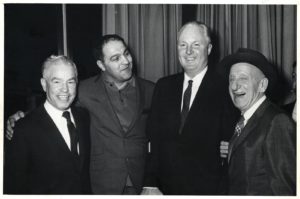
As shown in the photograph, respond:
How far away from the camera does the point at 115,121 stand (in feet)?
6.26

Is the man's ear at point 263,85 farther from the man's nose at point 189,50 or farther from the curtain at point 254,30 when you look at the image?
the curtain at point 254,30

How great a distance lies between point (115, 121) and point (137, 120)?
13 cm

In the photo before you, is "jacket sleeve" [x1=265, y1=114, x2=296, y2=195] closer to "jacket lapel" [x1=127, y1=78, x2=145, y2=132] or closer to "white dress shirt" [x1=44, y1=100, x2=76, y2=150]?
"jacket lapel" [x1=127, y1=78, x2=145, y2=132]

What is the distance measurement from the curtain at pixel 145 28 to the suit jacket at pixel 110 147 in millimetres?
531

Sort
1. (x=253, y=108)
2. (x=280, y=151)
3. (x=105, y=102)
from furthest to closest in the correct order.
Result: (x=105, y=102), (x=253, y=108), (x=280, y=151)

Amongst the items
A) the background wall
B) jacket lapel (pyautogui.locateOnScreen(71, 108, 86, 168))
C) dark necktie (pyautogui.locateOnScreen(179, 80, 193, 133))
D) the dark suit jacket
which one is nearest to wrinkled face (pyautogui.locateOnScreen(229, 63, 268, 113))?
the dark suit jacket

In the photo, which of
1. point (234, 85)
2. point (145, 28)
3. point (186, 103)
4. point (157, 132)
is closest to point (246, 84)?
point (234, 85)

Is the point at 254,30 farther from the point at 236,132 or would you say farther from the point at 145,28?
the point at 236,132

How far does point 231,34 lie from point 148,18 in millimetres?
576

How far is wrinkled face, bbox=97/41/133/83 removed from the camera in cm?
195

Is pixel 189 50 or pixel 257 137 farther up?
pixel 189 50

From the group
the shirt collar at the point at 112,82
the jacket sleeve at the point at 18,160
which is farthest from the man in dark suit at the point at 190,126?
the jacket sleeve at the point at 18,160

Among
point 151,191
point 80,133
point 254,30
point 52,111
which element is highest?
point 254,30

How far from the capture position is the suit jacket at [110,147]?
1.90 meters
